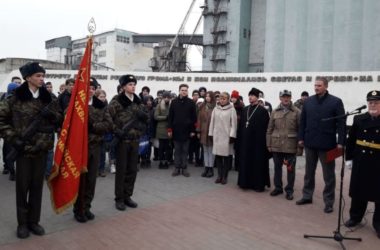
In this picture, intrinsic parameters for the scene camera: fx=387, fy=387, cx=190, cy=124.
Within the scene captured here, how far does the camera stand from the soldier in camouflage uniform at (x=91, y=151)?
530 centimetres

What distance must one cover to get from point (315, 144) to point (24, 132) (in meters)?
4.28

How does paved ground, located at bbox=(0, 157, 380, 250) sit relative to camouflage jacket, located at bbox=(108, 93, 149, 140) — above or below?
below

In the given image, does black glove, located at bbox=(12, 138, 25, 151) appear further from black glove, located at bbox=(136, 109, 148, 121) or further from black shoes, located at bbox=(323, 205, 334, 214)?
black shoes, located at bbox=(323, 205, 334, 214)

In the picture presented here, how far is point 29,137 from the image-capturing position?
457 cm

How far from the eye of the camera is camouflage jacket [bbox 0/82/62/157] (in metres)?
4.50

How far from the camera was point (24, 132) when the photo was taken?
179 inches

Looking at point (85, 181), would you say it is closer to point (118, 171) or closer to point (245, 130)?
point (118, 171)

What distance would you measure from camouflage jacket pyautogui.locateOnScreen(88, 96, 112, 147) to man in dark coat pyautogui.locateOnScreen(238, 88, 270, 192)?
3051 mm

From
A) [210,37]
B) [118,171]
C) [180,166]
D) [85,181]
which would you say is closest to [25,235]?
[85,181]

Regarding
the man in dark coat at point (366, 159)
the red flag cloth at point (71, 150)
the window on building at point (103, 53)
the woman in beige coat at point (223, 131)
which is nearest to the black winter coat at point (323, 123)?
the man in dark coat at point (366, 159)

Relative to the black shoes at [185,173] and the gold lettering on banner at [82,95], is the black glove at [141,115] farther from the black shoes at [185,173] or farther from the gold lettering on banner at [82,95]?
the black shoes at [185,173]

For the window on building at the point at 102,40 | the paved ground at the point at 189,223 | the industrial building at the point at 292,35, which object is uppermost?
the window on building at the point at 102,40

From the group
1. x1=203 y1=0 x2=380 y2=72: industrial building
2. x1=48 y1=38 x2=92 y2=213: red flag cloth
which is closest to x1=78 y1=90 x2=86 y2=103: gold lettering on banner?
x1=48 y1=38 x2=92 y2=213: red flag cloth

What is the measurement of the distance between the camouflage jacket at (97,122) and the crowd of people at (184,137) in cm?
1
